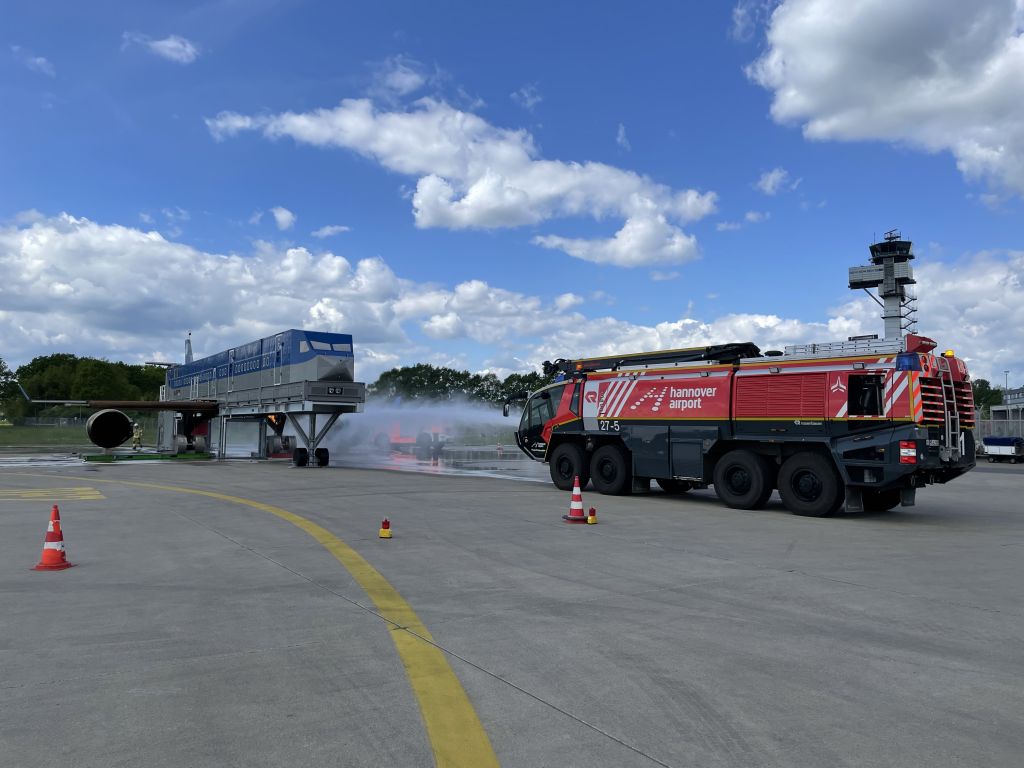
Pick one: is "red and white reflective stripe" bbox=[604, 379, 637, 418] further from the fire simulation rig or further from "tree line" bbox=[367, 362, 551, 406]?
"tree line" bbox=[367, 362, 551, 406]

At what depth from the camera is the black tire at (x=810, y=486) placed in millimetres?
13102

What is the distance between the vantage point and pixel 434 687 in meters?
4.44

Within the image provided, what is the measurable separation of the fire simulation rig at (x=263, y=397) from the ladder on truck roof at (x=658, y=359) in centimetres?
950

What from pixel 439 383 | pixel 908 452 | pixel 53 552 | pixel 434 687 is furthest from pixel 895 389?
pixel 439 383

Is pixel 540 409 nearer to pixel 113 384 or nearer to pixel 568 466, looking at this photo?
pixel 568 466

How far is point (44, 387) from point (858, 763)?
114753 millimetres

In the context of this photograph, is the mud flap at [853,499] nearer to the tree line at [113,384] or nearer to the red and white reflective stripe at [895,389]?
the red and white reflective stripe at [895,389]

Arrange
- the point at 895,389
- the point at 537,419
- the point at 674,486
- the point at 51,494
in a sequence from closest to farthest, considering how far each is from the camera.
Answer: the point at 895,389 < the point at 51,494 < the point at 674,486 < the point at 537,419

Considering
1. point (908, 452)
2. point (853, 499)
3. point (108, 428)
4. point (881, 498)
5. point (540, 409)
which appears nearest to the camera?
point (908, 452)

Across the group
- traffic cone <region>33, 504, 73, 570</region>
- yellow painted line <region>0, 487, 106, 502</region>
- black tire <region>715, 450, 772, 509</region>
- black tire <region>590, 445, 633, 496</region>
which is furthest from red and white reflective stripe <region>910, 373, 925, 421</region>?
yellow painted line <region>0, 487, 106, 502</region>

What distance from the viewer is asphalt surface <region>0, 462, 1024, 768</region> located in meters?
3.70

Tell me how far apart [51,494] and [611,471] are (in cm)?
1298

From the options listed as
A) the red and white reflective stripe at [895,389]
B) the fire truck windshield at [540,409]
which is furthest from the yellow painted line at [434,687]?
the fire truck windshield at [540,409]

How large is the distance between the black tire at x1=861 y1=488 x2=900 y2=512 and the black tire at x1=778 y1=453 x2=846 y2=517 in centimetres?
90
